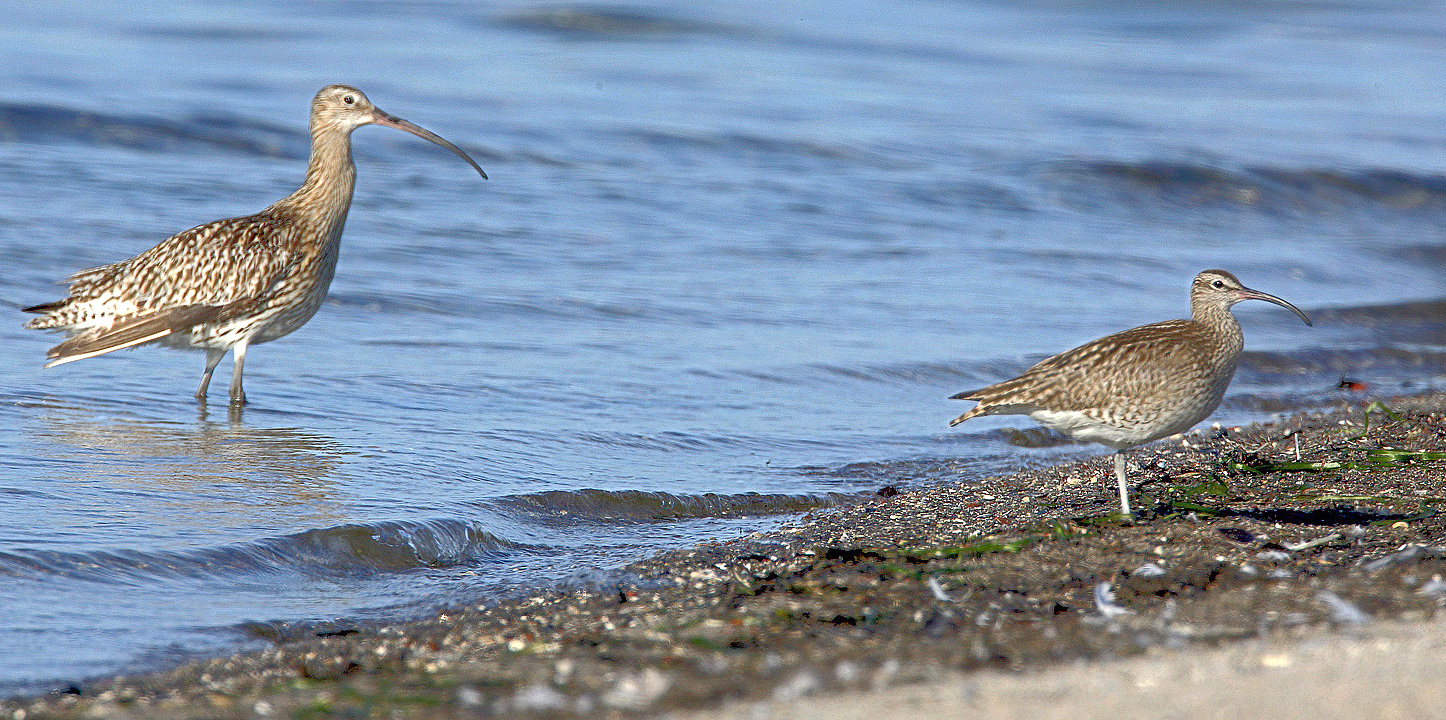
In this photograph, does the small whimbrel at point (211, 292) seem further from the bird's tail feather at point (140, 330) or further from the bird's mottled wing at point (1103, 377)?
the bird's mottled wing at point (1103, 377)

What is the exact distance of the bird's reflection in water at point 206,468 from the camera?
6.45 meters

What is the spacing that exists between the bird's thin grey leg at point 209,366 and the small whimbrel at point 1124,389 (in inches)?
178

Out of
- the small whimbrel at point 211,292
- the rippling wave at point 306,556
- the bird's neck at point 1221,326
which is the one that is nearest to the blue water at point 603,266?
the rippling wave at point 306,556

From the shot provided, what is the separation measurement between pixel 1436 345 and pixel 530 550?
863cm

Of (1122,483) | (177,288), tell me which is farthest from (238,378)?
(1122,483)

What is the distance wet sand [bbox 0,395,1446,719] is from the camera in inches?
142

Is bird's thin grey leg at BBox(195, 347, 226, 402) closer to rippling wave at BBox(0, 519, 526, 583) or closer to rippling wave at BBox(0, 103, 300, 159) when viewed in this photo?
rippling wave at BBox(0, 519, 526, 583)

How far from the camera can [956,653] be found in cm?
404

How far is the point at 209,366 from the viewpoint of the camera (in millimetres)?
8930

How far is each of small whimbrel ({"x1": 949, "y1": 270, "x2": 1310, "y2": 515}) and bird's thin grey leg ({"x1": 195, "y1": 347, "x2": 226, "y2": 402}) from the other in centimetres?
452

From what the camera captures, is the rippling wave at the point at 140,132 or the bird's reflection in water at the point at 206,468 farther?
the rippling wave at the point at 140,132

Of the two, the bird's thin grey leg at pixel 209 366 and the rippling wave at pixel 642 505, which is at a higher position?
the bird's thin grey leg at pixel 209 366

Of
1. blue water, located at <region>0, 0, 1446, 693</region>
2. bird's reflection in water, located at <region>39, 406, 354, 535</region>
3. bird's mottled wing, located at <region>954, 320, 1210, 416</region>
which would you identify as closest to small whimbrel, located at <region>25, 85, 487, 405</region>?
blue water, located at <region>0, 0, 1446, 693</region>

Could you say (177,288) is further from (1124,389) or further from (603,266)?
(1124,389)
